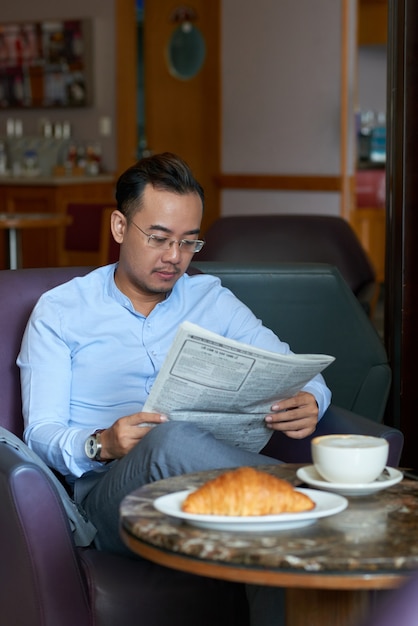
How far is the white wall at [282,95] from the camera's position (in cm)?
731

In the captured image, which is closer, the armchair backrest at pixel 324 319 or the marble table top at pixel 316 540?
the marble table top at pixel 316 540

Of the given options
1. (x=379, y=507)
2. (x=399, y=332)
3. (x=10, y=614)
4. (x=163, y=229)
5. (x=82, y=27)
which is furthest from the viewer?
(x=82, y=27)

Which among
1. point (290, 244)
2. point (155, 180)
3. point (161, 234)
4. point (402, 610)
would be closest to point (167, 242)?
point (161, 234)

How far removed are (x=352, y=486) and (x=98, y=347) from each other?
913 millimetres

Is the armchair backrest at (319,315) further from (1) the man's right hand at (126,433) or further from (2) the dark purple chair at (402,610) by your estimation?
(2) the dark purple chair at (402,610)

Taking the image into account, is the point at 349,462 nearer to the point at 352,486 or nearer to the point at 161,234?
the point at 352,486

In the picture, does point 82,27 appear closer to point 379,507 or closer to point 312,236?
point 312,236

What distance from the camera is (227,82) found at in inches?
309

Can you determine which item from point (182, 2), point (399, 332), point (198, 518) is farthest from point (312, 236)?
point (182, 2)

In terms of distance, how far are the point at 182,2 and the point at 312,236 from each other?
533 centimetres

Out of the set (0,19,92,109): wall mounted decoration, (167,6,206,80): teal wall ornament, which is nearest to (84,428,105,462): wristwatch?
(167,6,206,80): teal wall ornament

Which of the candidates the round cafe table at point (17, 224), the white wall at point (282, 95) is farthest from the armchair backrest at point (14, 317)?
the white wall at point (282, 95)

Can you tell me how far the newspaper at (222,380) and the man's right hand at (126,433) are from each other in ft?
0.06

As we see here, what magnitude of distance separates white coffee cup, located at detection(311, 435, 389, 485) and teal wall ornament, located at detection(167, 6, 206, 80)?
6904 millimetres
